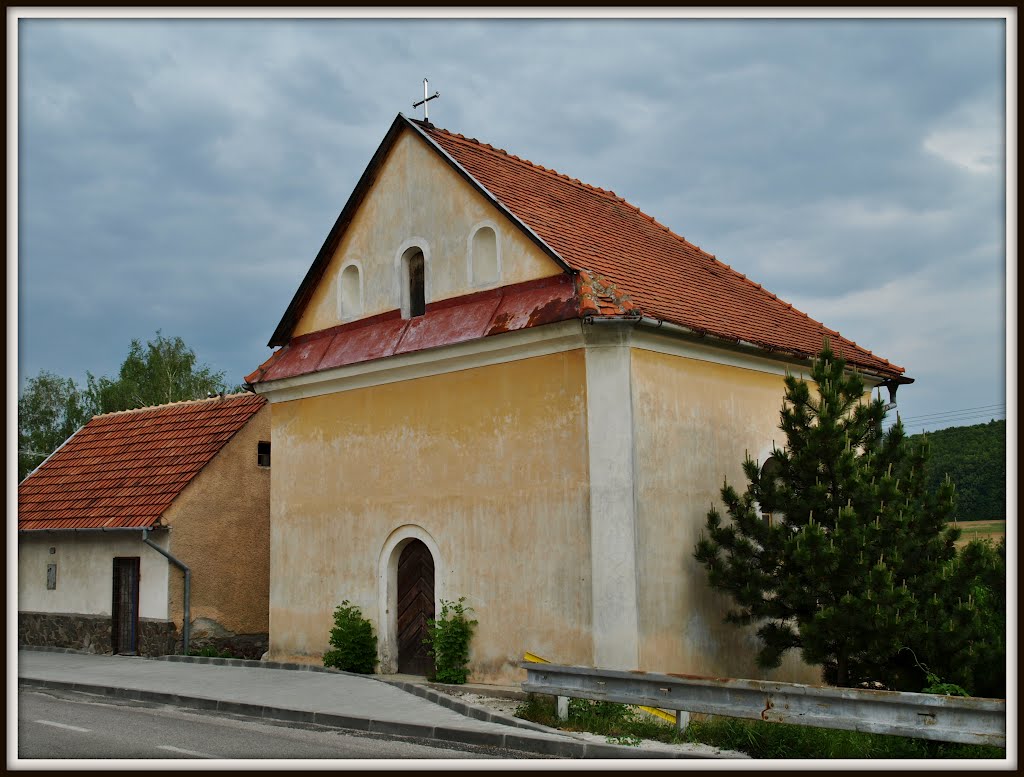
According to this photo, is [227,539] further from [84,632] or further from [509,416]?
[509,416]

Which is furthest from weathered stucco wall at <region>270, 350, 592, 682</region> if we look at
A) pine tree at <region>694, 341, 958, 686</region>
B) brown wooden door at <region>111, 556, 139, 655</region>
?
brown wooden door at <region>111, 556, 139, 655</region>

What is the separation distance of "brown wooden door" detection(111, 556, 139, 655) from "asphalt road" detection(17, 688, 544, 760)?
655cm

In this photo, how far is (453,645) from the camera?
47.7 feet

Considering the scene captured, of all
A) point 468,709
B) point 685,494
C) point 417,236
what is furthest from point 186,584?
point 685,494

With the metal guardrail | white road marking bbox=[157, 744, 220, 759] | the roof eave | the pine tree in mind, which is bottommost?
white road marking bbox=[157, 744, 220, 759]

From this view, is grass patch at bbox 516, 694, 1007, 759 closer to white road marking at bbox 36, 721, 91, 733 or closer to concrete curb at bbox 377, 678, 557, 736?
concrete curb at bbox 377, 678, 557, 736

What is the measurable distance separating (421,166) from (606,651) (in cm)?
802

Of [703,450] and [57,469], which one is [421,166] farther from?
[57,469]

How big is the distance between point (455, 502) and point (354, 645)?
293cm

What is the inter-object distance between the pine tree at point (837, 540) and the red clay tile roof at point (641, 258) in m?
2.23

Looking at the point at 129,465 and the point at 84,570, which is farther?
the point at 129,465

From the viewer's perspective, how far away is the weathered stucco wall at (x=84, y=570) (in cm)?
1944

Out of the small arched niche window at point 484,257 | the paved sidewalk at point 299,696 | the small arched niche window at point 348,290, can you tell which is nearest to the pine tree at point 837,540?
the paved sidewalk at point 299,696

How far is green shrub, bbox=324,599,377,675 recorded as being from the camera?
52.5 feet
